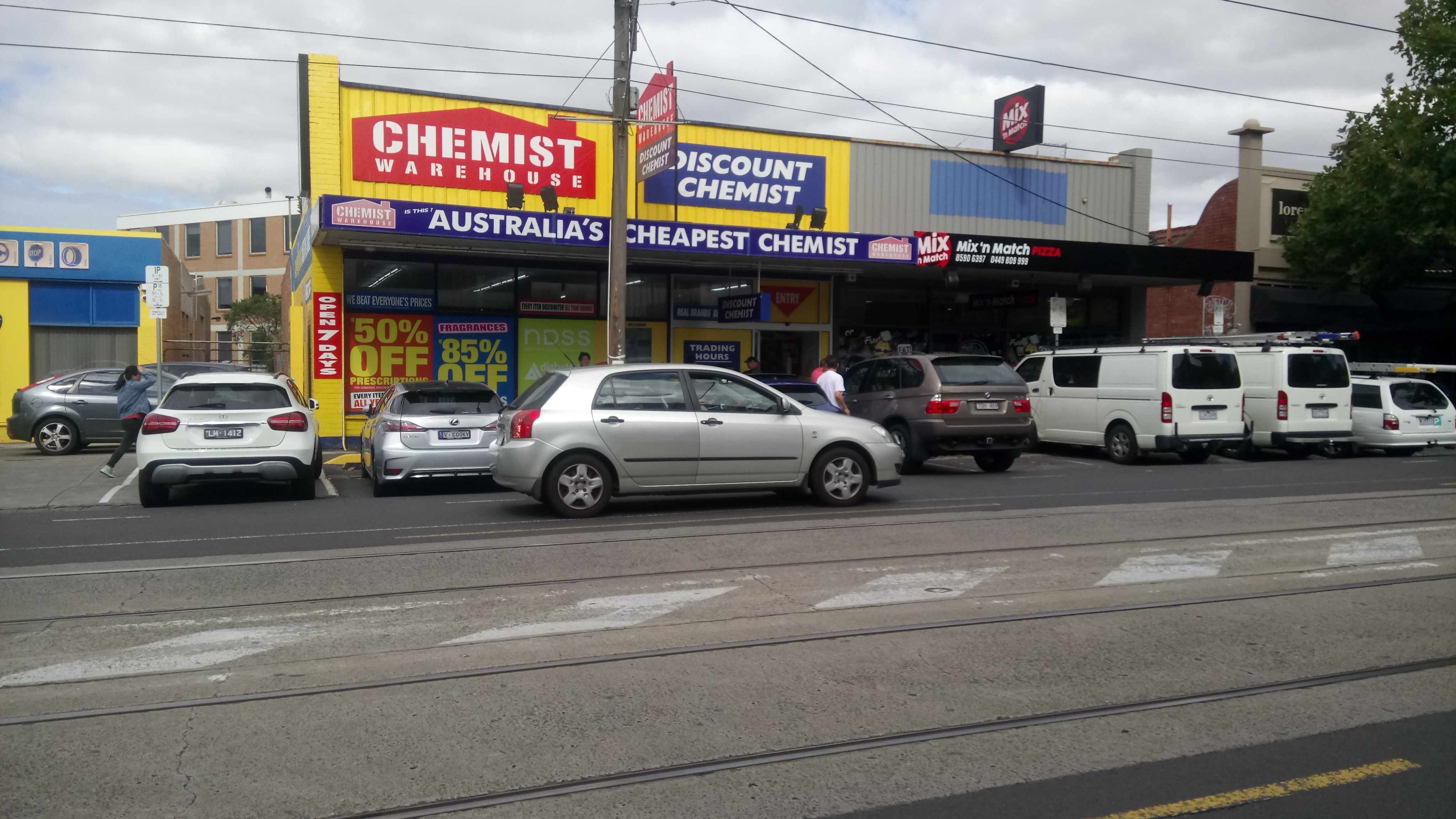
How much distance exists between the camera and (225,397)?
1256 centimetres

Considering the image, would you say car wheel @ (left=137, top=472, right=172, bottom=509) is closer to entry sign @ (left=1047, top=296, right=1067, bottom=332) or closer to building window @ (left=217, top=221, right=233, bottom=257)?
entry sign @ (left=1047, top=296, right=1067, bottom=332)

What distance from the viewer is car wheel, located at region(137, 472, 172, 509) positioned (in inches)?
482

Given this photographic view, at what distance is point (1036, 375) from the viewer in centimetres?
2025

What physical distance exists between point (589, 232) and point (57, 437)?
34.7 feet

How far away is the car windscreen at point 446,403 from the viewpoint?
1332 centimetres

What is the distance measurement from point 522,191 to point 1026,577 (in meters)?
14.0

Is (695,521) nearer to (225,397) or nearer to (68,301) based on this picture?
(225,397)

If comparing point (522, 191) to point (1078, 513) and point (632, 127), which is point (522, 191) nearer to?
point (632, 127)

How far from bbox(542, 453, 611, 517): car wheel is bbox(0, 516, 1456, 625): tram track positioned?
1332mm

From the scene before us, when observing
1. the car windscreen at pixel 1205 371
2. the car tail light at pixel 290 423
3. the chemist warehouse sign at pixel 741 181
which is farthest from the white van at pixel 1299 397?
the car tail light at pixel 290 423

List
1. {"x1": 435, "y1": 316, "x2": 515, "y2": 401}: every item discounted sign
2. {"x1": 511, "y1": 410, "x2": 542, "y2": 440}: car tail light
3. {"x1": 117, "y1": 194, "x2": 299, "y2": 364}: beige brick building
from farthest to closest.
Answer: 1. {"x1": 117, "y1": 194, "x2": 299, "y2": 364}: beige brick building
2. {"x1": 435, "y1": 316, "x2": 515, "y2": 401}: every item discounted sign
3. {"x1": 511, "y1": 410, "x2": 542, "y2": 440}: car tail light

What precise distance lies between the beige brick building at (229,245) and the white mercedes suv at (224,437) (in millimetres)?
46770

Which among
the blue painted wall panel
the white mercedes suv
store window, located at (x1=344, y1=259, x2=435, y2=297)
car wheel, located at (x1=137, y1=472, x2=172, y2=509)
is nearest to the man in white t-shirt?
the white mercedes suv

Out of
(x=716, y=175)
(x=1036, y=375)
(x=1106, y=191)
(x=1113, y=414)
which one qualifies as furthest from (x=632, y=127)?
(x=1106, y=191)
